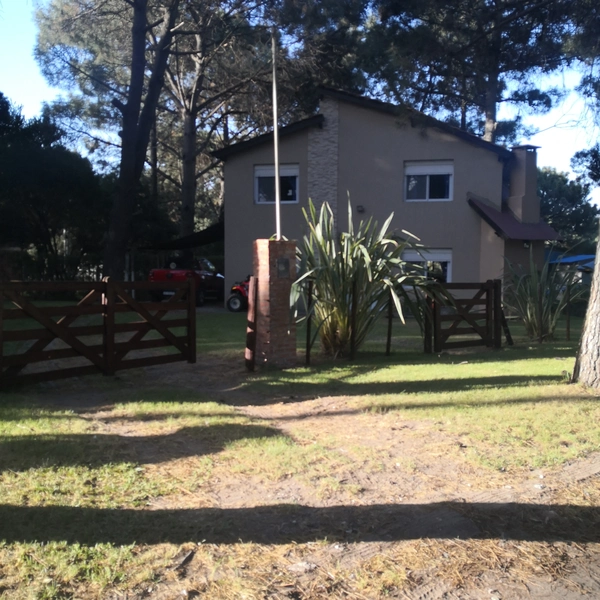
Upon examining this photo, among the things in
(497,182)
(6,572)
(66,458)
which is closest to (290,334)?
(66,458)

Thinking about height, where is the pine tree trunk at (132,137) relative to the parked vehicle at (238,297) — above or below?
above

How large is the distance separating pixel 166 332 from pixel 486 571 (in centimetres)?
718

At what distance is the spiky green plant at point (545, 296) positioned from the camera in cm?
1414

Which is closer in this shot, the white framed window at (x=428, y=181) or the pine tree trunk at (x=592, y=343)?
the pine tree trunk at (x=592, y=343)

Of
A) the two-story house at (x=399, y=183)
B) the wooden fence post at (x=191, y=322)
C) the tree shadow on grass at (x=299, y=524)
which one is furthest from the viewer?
the two-story house at (x=399, y=183)

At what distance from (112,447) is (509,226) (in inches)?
702

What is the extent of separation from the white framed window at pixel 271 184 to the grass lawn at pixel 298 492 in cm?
1569

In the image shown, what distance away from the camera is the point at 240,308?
22891 millimetres

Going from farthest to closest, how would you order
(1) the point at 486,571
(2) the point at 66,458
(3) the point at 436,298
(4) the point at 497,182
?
(4) the point at 497,182 → (3) the point at 436,298 → (2) the point at 66,458 → (1) the point at 486,571

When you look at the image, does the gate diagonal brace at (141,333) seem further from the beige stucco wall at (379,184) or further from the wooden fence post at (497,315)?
the beige stucco wall at (379,184)

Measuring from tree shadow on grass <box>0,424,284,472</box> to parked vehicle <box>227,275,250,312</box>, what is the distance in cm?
1617

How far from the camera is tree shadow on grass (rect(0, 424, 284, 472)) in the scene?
5.38 meters

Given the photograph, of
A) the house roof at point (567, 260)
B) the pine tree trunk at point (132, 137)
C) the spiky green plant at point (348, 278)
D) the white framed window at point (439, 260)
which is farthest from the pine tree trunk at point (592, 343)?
the pine tree trunk at point (132, 137)

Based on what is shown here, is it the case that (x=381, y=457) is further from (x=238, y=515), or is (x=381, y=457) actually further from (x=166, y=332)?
(x=166, y=332)
